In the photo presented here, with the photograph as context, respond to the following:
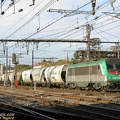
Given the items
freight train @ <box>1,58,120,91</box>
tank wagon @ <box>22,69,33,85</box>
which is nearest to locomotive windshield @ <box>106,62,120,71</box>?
freight train @ <box>1,58,120,91</box>

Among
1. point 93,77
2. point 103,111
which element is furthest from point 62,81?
point 103,111

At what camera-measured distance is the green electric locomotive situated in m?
25.1

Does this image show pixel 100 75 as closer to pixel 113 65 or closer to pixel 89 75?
pixel 113 65

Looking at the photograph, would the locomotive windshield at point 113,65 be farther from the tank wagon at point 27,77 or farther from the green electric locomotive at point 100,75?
the tank wagon at point 27,77

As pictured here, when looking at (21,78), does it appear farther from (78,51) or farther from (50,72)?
(50,72)

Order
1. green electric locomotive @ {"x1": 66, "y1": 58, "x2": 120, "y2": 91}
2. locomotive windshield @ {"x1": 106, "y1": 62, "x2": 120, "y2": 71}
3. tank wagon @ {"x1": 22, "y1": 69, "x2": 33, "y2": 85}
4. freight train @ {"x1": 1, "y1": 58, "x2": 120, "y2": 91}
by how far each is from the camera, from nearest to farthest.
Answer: green electric locomotive @ {"x1": 66, "y1": 58, "x2": 120, "y2": 91} → freight train @ {"x1": 1, "y1": 58, "x2": 120, "y2": 91} → locomotive windshield @ {"x1": 106, "y1": 62, "x2": 120, "y2": 71} → tank wagon @ {"x1": 22, "y1": 69, "x2": 33, "y2": 85}

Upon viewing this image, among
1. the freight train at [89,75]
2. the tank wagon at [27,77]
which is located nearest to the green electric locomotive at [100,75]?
the freight train at [89,75]

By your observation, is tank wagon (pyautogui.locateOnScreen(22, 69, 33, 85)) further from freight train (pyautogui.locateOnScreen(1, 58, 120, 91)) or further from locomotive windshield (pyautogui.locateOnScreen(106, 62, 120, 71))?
locomotive windshield (pyautogui.locateOnScreen(106, 62, 120, 71))

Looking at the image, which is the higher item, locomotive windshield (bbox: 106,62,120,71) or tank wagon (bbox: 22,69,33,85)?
locomotive windshield (bbox: 106,62,120,71)

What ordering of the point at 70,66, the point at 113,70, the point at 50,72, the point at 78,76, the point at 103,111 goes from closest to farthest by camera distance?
the point at 103,111, the point at 113,70, the point at 78,76, the point at 70,66, the point at 50,72

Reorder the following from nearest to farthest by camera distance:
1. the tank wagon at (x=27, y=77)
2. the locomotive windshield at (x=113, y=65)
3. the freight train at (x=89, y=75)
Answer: the freight train at (x=89, y=75) → the locomotive windshield at (x=113, y=65) → the tank wagon at (x=27, y=77)

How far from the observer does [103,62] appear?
2573 centimetres

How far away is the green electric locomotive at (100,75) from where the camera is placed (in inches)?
990

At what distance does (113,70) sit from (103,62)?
40.7 inches
